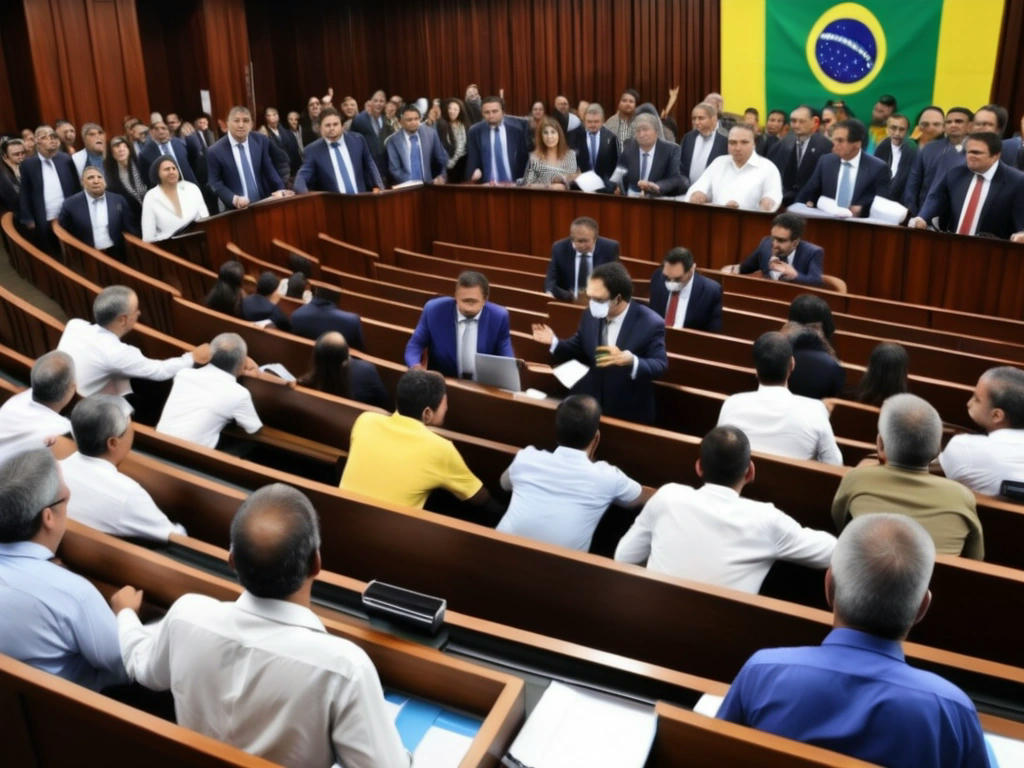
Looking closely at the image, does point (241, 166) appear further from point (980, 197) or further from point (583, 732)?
point (583, 732)

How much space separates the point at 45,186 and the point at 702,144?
4594 millimetres

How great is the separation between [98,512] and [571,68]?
9.18m

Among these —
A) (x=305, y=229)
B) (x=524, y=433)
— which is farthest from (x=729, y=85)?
(x=524, y=433)

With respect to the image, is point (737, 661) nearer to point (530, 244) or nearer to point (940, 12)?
point (530, 244)

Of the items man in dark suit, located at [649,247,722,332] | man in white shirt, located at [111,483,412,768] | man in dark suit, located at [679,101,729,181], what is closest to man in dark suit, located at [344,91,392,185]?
man in dark suit, located at [679,101,729,181]

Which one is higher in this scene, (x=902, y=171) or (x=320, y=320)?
(x=902, y=171)

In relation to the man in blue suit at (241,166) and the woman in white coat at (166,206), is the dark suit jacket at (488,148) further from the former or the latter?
the woman in white coat at (166,206)

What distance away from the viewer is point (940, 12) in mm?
7492

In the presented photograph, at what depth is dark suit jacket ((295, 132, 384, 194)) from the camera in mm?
6758

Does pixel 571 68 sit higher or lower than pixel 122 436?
higher

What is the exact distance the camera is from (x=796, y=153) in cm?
678

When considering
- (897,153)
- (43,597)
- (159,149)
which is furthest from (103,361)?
(897,153)

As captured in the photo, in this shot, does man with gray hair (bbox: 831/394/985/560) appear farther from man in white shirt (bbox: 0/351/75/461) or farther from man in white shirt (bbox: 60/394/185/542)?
man in white shirt (bbox: 0/351/75/461)

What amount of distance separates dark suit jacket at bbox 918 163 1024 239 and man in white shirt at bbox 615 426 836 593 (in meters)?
3.41
